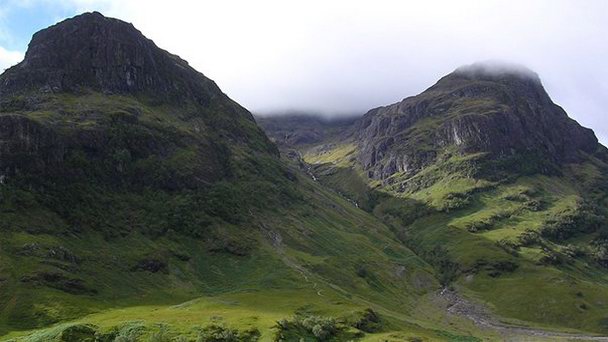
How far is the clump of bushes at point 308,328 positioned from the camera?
171500 mm

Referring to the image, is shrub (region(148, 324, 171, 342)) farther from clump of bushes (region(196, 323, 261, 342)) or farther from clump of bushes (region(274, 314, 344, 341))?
clump of bushes (region(274, 314, 344, 341))

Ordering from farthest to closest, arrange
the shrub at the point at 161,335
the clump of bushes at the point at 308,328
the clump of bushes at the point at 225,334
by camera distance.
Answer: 1. the clump of bushes at the point at 308,328
2. the clump of bushes at the point at 225,334
3. the shrub at the point at 161,335

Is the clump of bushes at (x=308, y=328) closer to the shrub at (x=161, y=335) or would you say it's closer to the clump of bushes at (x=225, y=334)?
the clump of bushes at (x=225, y=334)

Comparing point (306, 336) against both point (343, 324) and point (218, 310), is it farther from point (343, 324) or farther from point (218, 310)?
point (218, 310)

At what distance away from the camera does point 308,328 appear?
18150 cm

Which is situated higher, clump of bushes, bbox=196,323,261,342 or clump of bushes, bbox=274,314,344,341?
clump of bushes, bbox=196,323,261,342

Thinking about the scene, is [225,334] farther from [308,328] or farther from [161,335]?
[308,328]

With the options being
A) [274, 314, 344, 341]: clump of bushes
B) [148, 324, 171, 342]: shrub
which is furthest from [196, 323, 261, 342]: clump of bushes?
[148, 324, 171, 342]: shrub

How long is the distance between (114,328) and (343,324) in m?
74.3

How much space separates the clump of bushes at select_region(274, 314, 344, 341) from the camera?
172 m

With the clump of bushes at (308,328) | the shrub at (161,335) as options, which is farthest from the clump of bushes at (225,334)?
the shrub at (161,335)

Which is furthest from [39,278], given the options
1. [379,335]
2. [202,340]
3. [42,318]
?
[379,335]

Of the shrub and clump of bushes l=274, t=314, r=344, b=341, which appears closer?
the shrub

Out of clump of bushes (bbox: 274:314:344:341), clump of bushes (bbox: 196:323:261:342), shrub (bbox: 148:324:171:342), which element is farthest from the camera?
clump of bushes (bbox: 274:314:344:341)
